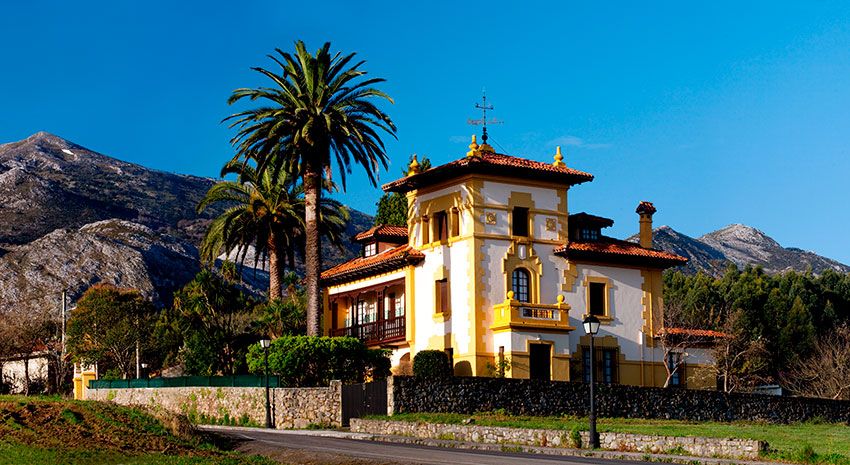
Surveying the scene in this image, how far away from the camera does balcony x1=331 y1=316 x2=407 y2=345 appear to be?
61281 mm

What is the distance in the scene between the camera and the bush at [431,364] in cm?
5450

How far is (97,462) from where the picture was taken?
28.7 metres

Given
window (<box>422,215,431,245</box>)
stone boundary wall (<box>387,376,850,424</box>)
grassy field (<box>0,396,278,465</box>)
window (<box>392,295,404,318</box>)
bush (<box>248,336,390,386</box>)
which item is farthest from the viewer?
window (<box>392,295,404,318</box>)

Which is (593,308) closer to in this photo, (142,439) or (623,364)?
(623,364)

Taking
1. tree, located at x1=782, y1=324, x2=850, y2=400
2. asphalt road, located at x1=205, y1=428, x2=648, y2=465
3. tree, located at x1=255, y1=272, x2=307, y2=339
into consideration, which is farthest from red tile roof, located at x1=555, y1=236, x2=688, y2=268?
asphalt road, located at x1=205, y1=428, x2=648, y2=465

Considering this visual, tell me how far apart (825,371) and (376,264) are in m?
31.9

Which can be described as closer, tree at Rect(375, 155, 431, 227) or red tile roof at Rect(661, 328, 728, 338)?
red tile roof at Rect(661, 328, 728, 338)

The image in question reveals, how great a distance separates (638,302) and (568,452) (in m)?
27.3

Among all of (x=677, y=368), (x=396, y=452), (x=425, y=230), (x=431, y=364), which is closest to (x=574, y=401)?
(x=431, y=364)

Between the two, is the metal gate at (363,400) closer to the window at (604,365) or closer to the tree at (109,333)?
the window at (604,365)

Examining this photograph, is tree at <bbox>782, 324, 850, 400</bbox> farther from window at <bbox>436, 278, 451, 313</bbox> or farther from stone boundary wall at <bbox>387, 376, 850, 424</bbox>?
window at <bbox>436, 278, 451, 313</bbox>

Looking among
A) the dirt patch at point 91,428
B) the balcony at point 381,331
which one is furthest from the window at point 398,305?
the dirt patch at point 91,428

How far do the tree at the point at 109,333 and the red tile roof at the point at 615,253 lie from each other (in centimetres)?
3187

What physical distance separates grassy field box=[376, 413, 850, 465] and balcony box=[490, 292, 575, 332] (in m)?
6.82
